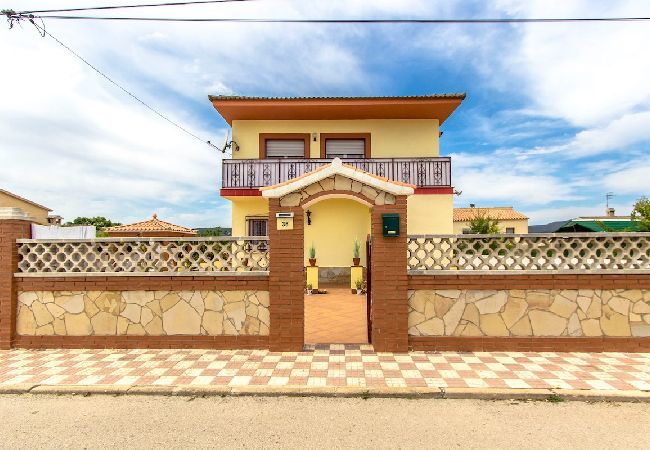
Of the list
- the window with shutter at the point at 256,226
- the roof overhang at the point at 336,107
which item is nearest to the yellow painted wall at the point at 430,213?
the roof overhang at the point at 336,107

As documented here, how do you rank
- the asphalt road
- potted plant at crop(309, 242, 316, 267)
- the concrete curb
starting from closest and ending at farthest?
the asphalt road
the concrete curb
potted plant at crop(309, 242, 316, 267)

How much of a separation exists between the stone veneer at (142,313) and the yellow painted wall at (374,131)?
950cm

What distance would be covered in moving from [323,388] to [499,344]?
10.3 feet

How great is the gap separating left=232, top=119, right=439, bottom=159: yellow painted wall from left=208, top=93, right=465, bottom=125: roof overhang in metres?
0.30

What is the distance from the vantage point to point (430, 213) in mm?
13344

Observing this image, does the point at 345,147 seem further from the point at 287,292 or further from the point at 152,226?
the point at 287,292

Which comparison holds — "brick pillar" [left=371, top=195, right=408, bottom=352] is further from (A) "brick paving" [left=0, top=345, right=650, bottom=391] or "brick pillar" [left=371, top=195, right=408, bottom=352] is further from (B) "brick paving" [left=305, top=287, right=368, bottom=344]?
(B) "brick paving" [left=305, top=287, right=368, bottom=344]

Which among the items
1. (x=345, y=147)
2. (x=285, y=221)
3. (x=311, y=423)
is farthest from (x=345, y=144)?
(x=311, y=423)

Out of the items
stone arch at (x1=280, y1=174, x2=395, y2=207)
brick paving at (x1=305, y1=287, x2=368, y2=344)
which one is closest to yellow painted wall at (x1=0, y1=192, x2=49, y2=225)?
brick paving at (x1=305, y1=287, x2=368, y2=344)

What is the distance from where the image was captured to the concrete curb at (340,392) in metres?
4.02

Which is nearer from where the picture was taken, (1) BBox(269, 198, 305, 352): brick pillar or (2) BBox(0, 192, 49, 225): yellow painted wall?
(1) BBox(269, 198, 305, 352): brick pillar

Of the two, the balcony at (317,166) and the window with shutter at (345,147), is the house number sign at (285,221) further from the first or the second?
the window with shutter at (345,147)

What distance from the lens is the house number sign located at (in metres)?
5.62

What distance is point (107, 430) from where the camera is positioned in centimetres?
347
